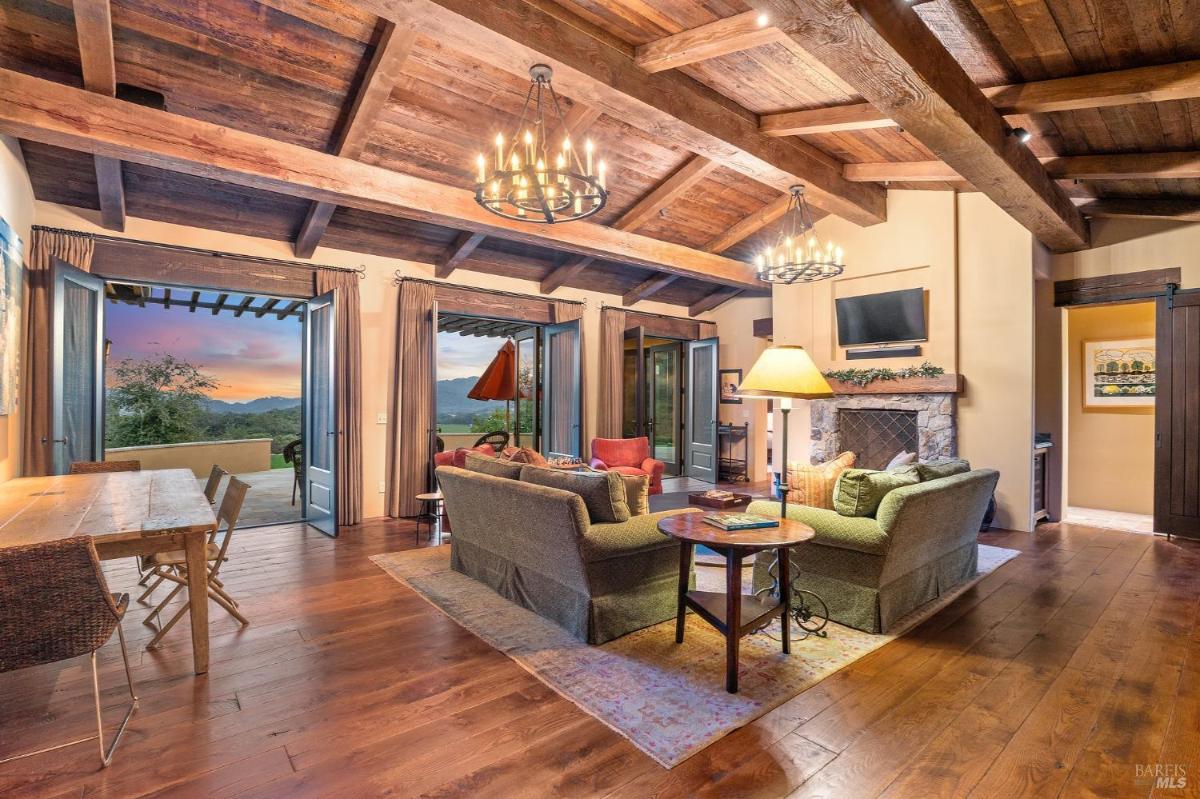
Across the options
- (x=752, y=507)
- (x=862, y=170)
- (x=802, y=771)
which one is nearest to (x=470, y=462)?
(x=752, y=507)

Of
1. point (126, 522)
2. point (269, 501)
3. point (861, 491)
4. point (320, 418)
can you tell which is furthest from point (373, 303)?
point (861, 491)

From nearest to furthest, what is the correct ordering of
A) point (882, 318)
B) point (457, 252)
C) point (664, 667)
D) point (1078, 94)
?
point (664, 667) → point (1078, 94) → point (457, 252) → point (882, 318)

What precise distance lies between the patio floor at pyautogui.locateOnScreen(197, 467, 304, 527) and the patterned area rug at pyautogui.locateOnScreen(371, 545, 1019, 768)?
308 cm

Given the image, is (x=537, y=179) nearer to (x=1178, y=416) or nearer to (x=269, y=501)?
(x=269, y=501)

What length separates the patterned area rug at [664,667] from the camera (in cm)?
225

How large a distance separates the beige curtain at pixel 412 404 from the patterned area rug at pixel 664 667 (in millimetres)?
2777

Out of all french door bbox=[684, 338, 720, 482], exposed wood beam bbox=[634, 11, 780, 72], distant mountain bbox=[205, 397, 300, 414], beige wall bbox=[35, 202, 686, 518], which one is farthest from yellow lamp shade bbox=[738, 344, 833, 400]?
distant mountain bbox=[205, 397, 300, 414]

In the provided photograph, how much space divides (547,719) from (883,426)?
19.0ft

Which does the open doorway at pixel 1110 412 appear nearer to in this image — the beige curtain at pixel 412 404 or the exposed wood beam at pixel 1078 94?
the exposed wood beam at pixel 1078 94

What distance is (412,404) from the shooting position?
635 cm

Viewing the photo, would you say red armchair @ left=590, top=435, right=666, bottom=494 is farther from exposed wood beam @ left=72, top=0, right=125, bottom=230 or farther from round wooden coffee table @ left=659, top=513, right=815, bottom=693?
exposed wood beam @ left=72, top=0, right=125, bottom=230

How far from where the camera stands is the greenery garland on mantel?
6.31m

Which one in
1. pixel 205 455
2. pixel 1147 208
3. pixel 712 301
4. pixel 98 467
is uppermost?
pixel 1147 208

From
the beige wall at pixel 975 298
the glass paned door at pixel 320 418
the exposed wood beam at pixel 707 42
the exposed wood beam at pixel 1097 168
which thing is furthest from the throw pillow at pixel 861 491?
the glass paned door at pixel 320 418
